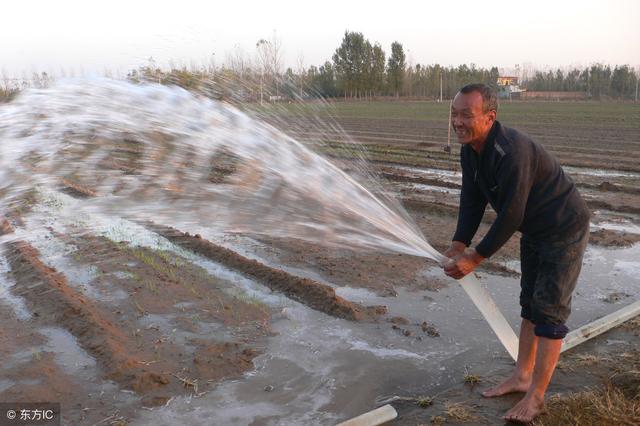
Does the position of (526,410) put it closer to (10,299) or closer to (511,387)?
(511,387)

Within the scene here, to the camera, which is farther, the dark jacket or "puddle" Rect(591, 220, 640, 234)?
"puddle" Rect(591, 220, 640, 234)

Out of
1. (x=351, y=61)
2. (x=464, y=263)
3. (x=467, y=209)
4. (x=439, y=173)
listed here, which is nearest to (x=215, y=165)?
(x=467, y=209)

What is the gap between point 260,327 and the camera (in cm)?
469

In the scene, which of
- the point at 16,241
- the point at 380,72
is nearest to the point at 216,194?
the point at 16,241

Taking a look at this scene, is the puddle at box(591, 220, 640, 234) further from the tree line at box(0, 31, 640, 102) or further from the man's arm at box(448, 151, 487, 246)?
the tree line at box(0, 31, 640, 102)

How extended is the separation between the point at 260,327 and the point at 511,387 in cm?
202

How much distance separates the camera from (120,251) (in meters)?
6.70

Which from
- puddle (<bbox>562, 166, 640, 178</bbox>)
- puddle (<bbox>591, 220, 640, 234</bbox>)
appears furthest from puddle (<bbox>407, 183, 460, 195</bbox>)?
puddle (<bbox>562, 166, 640, 178</bbox>)

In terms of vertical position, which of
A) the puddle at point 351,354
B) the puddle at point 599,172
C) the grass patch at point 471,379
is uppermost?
the puddle at point 599,172

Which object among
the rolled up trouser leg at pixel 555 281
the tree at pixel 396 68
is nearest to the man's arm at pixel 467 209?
the rolled up trouser leg at pixel 555 281

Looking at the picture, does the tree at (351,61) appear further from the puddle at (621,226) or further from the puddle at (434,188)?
the puddle at (621,226)

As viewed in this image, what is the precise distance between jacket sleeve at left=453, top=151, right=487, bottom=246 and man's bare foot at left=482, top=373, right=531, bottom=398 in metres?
0.87

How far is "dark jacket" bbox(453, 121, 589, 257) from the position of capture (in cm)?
277

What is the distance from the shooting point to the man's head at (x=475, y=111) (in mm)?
2844
